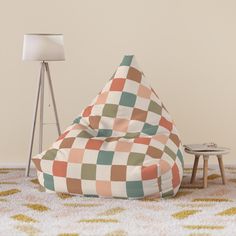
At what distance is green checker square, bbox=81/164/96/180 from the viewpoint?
4.23m

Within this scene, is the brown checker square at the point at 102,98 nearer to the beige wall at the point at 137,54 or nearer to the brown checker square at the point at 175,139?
the brown checker square at the point at 175,139

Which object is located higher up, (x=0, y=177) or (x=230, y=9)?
(x=230, y=9)

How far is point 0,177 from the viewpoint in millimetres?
5223

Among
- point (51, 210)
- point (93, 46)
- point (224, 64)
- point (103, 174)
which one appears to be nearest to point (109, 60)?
point (93, 46)

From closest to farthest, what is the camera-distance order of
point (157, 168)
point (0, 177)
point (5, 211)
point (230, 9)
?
1. point (5, 211)
2. point (157, 168)
3. point (0, 177)
4. point (230, 9)

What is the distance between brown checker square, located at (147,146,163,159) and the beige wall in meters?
→ 1.58

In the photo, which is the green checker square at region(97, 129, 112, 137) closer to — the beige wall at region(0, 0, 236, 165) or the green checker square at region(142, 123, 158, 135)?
the green checker square at region(142, 123, 158, 135)

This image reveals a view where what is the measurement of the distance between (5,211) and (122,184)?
0.72 m

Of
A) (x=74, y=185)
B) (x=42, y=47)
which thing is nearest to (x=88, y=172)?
(x=74, y=185)

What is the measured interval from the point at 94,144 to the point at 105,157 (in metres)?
0.13

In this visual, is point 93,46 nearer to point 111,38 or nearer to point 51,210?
point 111,38

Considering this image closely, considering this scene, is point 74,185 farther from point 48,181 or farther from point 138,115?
point 138,115

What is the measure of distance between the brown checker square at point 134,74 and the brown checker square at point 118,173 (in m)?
0.70

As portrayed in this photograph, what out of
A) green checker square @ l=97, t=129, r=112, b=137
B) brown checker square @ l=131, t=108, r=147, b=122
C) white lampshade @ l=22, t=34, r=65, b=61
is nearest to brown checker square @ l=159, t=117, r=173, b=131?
brown checker square @ l=131, t=108, r=147, b=122
